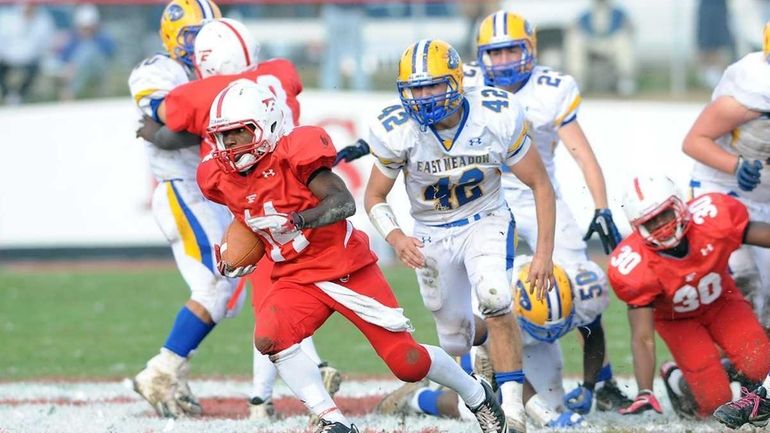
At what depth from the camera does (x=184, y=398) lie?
6.63 metres

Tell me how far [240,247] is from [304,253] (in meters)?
0.26

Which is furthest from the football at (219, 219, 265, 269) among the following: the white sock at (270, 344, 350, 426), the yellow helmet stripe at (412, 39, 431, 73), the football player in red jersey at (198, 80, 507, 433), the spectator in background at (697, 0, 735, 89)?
the spectator in background at (697, 0, 735, 89)

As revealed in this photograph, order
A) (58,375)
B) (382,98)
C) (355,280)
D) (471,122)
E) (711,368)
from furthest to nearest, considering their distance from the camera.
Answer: (382,98) → (58,375) → (711,368) → (471,122) → (355,280)

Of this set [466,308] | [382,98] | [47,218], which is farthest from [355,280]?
[47,218]

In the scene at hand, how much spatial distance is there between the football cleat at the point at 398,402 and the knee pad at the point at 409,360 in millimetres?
1278

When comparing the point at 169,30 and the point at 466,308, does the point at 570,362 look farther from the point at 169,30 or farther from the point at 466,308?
the point at 169,30

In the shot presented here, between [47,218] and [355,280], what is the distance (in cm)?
947

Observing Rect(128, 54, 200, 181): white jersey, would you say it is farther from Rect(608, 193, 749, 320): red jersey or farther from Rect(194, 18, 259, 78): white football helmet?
Rect(608, 193, 749, 320): red jersey

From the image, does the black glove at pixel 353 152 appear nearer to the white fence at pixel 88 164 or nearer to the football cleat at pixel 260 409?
the football cleat at pixel 260 409

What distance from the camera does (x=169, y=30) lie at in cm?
705

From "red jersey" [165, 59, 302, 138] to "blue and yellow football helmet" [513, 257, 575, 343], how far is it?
1.39 m

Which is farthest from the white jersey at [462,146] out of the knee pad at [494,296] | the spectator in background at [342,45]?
the spectator in background at [342,45]

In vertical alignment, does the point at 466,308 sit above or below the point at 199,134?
below

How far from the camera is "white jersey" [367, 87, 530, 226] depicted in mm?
5738
